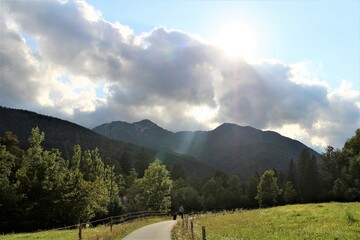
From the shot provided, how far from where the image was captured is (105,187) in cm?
7912

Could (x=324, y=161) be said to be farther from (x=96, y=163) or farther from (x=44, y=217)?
(x=44, y=217)

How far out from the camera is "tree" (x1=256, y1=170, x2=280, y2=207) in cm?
10806

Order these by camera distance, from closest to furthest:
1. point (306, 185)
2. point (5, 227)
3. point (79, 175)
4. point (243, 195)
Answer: point (5, 227), point (79, 175), point (306, 185), point (243, 195)

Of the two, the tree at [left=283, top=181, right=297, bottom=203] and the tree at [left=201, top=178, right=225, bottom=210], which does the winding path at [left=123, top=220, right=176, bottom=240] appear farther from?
the tree at [left=201, top=178, right=225, bottom=210]

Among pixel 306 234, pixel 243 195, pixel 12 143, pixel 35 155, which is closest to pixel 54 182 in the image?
pixel 35 155

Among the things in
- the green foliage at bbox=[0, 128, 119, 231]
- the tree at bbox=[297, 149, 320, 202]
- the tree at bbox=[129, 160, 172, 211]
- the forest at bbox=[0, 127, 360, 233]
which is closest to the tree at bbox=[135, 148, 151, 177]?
the forest at bbox=[0, 127, 360, 233]

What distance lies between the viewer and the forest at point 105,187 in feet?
191

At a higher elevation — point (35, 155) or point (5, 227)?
point (35, 155)

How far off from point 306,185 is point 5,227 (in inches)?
3245

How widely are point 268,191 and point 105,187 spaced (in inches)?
2090

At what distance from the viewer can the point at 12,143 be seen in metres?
77.8

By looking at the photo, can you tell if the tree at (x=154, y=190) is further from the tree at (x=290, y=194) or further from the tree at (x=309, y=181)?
the tree at (x=309, y=181)

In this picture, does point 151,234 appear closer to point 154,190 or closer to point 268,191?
point 154,190

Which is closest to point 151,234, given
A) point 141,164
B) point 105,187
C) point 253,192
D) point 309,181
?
point 105,187
